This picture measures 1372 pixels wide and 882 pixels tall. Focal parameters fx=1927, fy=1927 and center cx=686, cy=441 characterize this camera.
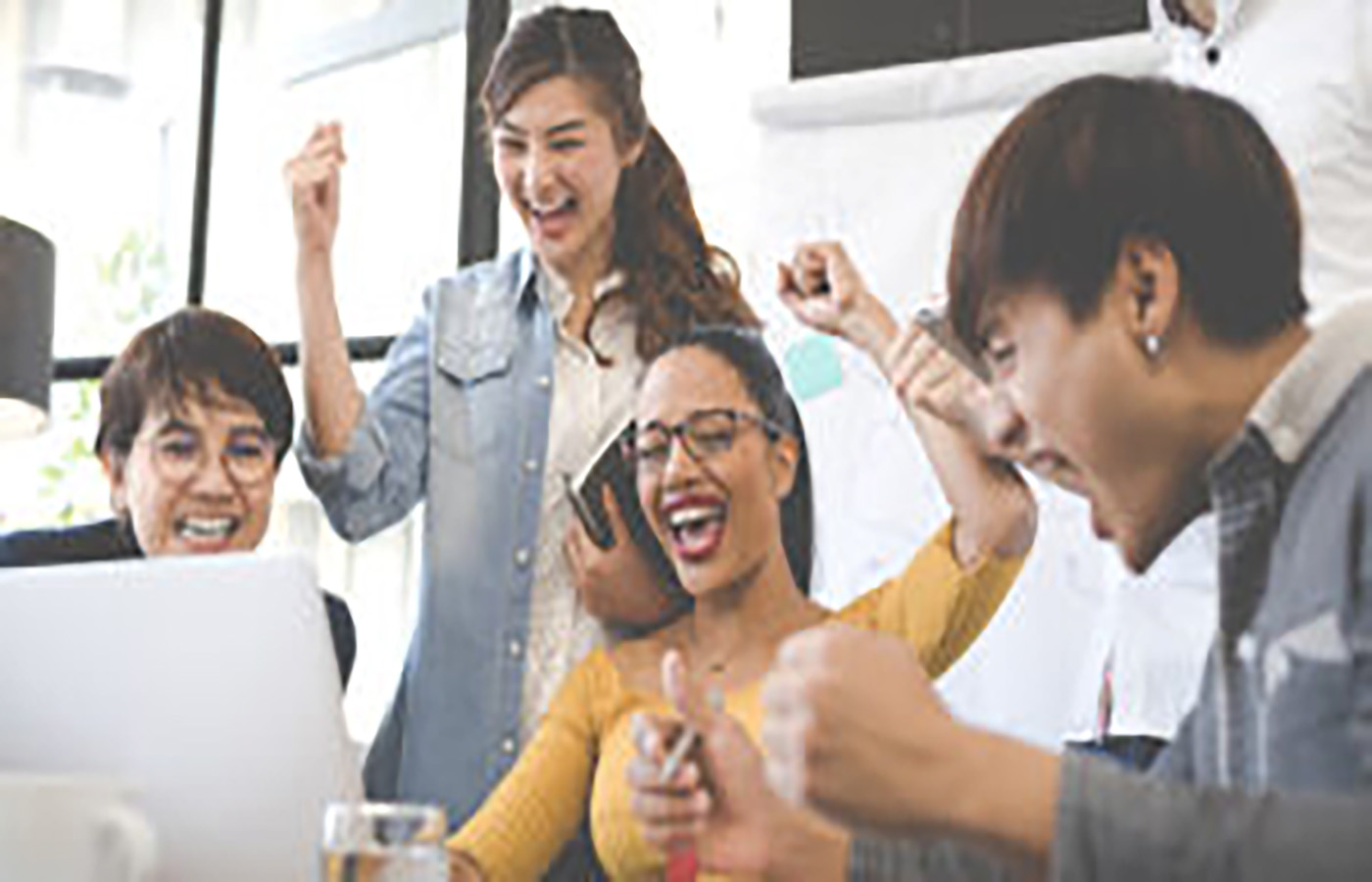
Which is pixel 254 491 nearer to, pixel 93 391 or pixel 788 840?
pixel 788 840

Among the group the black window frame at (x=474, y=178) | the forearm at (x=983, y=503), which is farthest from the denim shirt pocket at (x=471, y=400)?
the black window frame at (x=474, y=178)

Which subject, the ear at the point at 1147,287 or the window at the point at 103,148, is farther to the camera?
the window at the point at 103,148

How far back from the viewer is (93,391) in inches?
147

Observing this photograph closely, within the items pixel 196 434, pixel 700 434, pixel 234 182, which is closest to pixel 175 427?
pixel 196 434

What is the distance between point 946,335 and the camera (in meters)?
1.12

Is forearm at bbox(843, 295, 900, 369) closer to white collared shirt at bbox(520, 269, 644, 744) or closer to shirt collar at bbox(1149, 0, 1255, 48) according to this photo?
white collared shirt at bbox(520, 269, 644, 744)

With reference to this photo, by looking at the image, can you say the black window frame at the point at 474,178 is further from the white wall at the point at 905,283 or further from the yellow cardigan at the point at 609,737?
the yellow cardigan at the point at 609,737

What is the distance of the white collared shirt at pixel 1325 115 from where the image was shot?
2047mm

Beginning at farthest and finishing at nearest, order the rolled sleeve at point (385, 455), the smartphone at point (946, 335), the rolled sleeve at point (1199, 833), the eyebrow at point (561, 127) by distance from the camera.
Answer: the eyebrow at point (561, 127) < the rolled sleeve at point (385, 455) < the smartphone at point (946, 335) < the rolled sleeve at point (1199, 833)

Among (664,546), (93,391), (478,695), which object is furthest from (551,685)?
(93,391)

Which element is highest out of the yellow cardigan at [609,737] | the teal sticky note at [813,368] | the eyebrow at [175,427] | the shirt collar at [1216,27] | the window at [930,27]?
the window at [930,27]

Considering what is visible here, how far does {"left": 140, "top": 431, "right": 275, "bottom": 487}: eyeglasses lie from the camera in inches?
78.3

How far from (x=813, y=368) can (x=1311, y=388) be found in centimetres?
171

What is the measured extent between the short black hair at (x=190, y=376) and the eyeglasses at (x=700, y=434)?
16.7 inches
